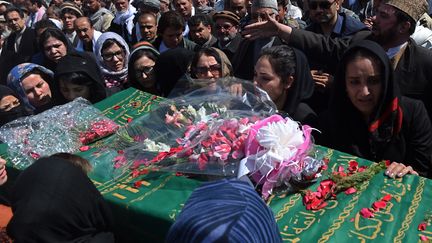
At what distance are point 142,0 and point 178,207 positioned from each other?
16.8 feet

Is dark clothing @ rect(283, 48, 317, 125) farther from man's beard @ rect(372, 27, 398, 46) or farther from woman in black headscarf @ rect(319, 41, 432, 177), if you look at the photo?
man's beard @ rect(372, 27, 398, 46)

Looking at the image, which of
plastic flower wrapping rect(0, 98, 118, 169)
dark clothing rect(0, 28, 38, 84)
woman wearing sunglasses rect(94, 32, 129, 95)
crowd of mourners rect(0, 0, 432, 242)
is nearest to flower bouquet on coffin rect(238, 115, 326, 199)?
crowd of mourners rect(0, 0, 432, 242)

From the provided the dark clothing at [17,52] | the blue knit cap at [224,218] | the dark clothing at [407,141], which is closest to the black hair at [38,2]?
the dark clothing at [17,52]

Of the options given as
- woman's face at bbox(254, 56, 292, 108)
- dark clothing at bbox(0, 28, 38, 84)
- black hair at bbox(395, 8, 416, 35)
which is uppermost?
black hair at bbox(395, 8, 416, 35)

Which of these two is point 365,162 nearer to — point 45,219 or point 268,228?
point 268,228

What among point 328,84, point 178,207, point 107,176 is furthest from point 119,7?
point 178,207

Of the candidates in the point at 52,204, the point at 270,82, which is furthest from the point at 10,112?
the point at 270,82

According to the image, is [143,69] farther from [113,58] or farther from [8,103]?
[8,103]

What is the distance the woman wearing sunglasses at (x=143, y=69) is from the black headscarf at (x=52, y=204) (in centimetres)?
212

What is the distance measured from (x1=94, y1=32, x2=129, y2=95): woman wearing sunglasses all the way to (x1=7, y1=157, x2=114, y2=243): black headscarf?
2569mm

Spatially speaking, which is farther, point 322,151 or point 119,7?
point 119,7

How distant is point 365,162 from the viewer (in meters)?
2.52

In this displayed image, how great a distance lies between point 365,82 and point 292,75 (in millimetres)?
585

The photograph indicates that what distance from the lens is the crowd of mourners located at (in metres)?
2.63
